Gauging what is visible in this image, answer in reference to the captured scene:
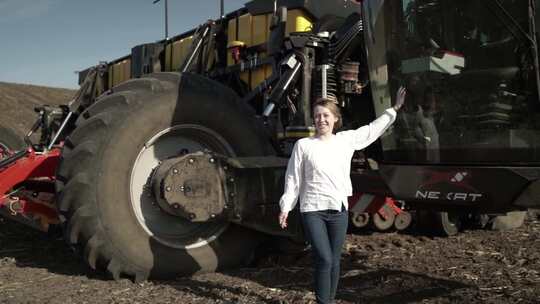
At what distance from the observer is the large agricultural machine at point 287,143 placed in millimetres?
3732

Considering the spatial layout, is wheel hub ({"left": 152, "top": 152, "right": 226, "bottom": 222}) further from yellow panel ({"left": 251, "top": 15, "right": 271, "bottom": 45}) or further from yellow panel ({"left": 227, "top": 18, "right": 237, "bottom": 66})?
yellow panel ({"left": 227, "top": 18, "right": 237, "bottom": 66})

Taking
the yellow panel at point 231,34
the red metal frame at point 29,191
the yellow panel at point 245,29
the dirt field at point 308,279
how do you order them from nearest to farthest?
1. the dirt field at point 308,279
2. the red metal frame at point 29,191
3. the yellow panel at point 245,29
4. the yellow panel at point 231,34

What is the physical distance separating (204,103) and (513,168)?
7.48 ft

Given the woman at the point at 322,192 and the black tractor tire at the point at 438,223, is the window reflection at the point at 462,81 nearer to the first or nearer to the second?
the woman at the point at 322,192

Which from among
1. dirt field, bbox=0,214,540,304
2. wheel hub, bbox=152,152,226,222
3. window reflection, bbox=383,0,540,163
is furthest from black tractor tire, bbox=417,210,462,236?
wheel hub, bbox=152,152,226,222

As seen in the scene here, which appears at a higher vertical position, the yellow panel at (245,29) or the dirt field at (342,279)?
the yellow panel at (245,29)

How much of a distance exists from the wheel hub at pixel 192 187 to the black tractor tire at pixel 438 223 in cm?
315

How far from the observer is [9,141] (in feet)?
23.4

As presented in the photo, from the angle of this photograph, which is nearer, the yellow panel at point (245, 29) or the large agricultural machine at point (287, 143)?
the large agricultural machine at point (287, 143)

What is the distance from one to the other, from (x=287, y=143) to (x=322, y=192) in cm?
142

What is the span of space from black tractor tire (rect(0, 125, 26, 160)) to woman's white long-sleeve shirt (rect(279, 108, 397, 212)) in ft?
15.9

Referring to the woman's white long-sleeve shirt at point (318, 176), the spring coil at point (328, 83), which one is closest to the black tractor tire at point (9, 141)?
the spring coil at point (328, 83)

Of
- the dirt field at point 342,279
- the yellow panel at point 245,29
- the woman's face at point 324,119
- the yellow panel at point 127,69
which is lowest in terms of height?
the dirt field at point 342,279

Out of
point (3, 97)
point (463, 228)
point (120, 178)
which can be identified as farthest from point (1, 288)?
point (3, 97)
